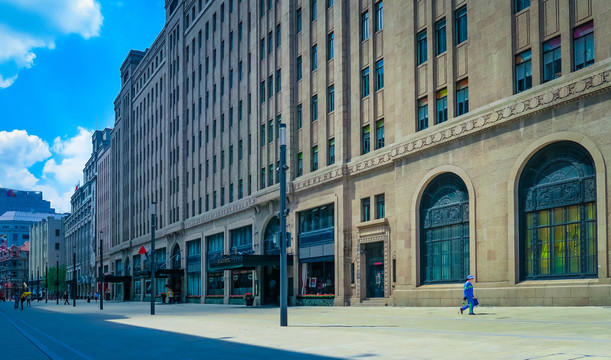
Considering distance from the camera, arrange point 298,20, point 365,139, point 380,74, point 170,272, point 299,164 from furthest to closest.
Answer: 1. point 170,272
2. point 298,20
3. point 299,164
4. point 365,139
5. point 380,74

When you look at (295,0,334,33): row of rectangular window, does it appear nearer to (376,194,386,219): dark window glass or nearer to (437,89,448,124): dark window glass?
(437,89,448,124): dark window glass

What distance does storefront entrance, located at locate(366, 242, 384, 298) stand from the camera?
3697 cm

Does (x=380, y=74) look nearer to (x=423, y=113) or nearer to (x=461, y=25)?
(x=423, y=113)

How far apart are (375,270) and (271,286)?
587 inches

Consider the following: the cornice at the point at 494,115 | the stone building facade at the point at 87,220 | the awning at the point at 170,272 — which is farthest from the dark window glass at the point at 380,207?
the stone building facade at the point at 87,220

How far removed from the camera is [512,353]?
11.9 metres

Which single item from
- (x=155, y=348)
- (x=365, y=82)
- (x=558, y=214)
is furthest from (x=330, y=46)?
(x=155, y=348)

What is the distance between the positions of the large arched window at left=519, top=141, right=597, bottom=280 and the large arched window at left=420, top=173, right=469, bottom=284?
3.78 m

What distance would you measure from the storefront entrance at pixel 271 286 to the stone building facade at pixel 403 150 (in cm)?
18

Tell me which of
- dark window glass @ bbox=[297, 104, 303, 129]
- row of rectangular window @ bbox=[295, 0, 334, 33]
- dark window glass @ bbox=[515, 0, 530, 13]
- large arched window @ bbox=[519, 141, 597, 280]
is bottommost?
large arched window @ bbox=[519, 141, 597, 280]

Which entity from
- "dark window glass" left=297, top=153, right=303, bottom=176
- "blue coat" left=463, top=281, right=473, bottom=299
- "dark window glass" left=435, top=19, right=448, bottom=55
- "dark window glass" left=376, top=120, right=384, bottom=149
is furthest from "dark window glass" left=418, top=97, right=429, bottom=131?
"dark window glass" left=297, top=153, right=303, bottom=176

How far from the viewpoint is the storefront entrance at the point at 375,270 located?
37.0 meters

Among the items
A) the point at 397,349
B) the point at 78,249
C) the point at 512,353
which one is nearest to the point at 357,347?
the point at 397,349

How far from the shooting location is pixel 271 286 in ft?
166
